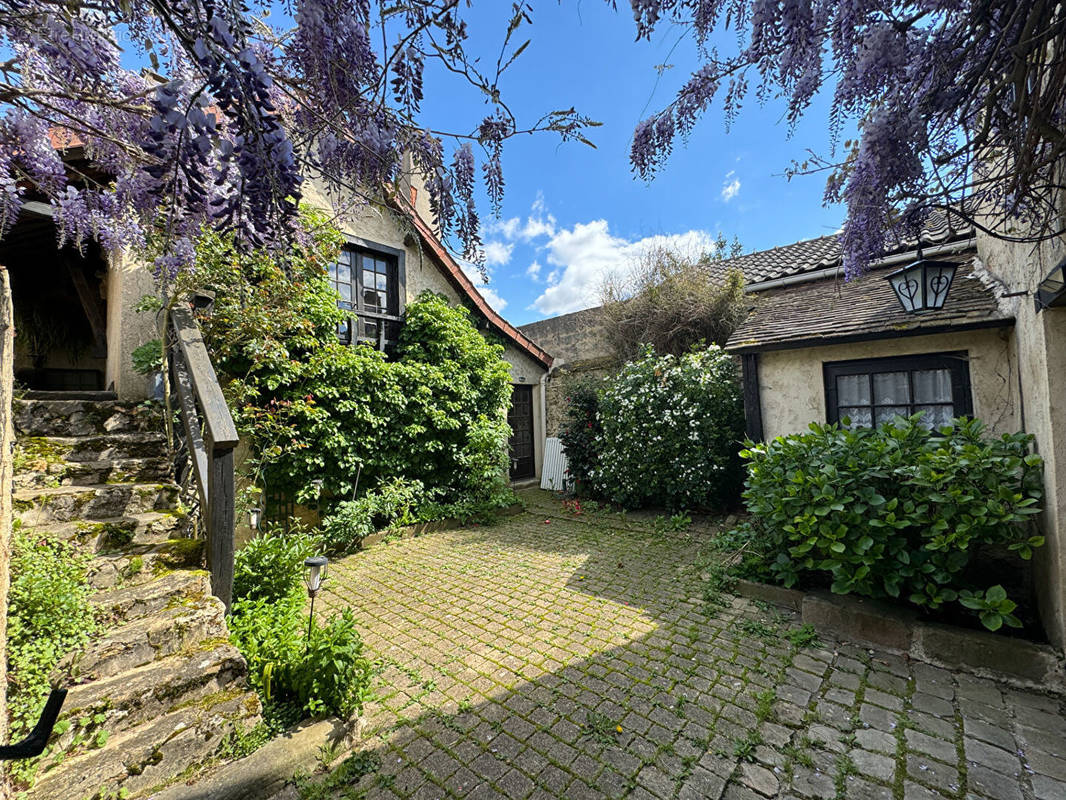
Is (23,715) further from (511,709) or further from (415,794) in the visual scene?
(511,709)

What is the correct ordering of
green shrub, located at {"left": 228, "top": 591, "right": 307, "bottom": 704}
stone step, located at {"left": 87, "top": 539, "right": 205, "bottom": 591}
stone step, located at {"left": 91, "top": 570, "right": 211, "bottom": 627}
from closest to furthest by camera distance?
stone step, located at {"left": 91, "top": 570, "right": 211, "bottom": 627} → green shrub, located at {"left": 228, "top": 591, "right": 307, "bottom": 704} → stone step, located at {"left": 87, "top": 539, "right": 205, "bottom": 591}

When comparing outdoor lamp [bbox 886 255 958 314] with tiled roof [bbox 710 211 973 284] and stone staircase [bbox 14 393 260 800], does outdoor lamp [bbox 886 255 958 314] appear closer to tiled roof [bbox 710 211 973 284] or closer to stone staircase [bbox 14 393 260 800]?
tiled roof [bbox 710 211 973 284]

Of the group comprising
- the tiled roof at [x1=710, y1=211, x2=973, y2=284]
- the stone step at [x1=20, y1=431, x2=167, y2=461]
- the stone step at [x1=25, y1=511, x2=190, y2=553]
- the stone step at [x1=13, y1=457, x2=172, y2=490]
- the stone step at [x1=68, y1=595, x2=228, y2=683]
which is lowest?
the stone step at [x1=68, y1=595, x2=228, y2=683]

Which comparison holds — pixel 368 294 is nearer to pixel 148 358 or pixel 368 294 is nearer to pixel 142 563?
pixel 148 358

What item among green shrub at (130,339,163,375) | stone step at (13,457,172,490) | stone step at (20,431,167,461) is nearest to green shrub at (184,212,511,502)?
green shrub at (130,339,163,375)

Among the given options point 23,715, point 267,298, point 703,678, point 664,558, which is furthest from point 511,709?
point 267,298

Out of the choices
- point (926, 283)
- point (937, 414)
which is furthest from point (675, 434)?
point (926, 283)

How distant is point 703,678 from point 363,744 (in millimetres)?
2108

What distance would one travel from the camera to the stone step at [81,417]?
3576 mm

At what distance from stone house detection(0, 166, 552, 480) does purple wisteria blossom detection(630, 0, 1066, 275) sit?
3.57m

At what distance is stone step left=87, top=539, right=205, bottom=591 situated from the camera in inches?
97.1

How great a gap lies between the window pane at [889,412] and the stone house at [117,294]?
213 inches

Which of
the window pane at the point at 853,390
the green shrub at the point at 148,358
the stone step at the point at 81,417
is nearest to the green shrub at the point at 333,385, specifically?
the green shrub at the point at 148,358

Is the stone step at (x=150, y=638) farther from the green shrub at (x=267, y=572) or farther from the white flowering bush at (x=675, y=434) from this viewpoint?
the white flowering bush at (x=675, y=434)
